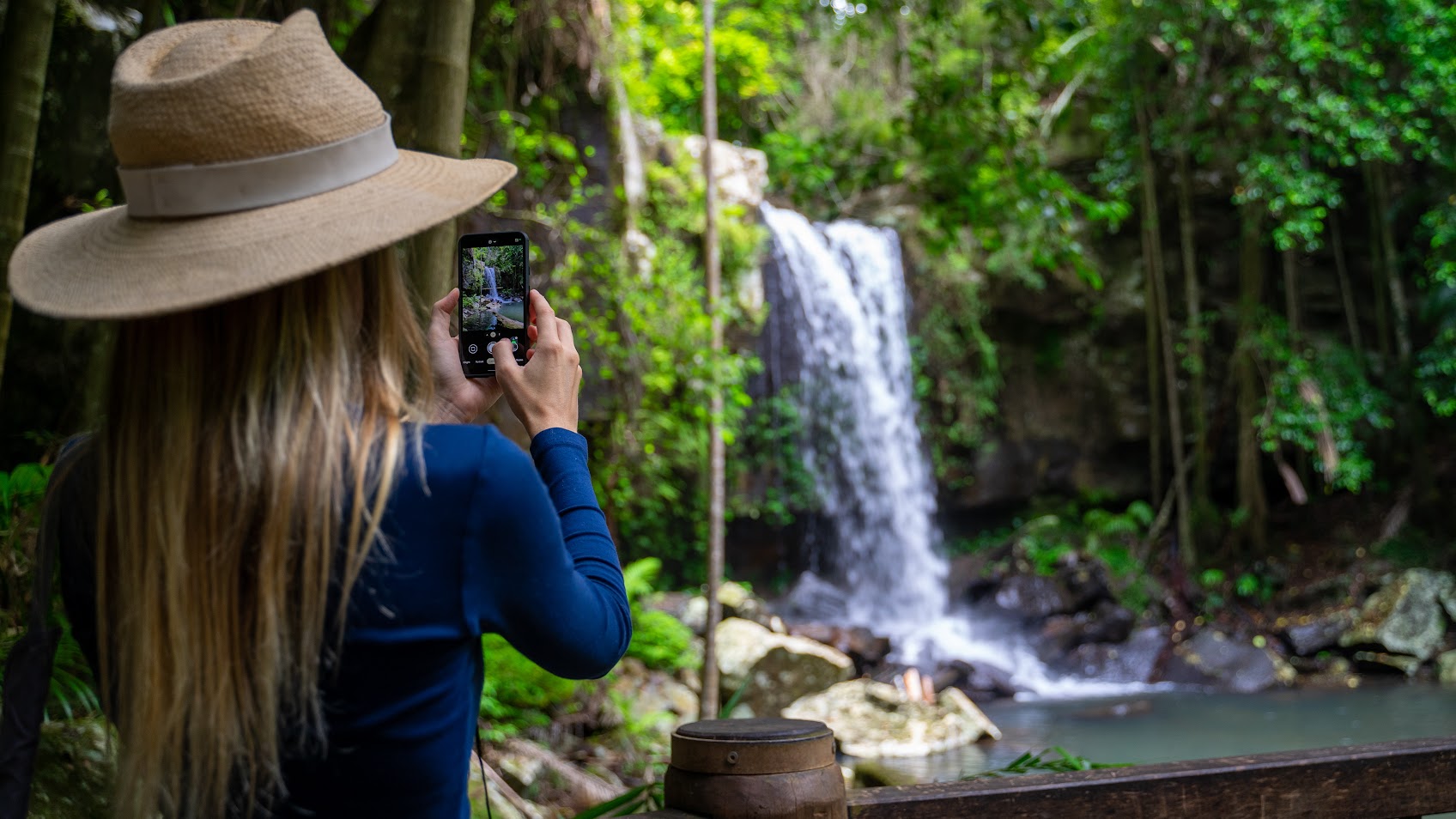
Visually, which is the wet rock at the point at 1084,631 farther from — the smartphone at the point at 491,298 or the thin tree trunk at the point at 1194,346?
the smartphone at the point at 491,298

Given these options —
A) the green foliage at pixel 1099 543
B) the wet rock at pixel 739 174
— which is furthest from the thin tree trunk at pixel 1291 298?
the wet rock at pixel 739 174

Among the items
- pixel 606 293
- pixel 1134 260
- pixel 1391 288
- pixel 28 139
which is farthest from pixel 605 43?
pixel 1391 288

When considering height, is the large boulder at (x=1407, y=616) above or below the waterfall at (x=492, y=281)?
below

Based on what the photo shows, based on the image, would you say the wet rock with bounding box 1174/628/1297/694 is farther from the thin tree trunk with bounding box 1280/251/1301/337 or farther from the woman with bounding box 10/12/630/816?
the woman with bounding box 10/12/630/816

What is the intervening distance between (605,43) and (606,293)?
171cm

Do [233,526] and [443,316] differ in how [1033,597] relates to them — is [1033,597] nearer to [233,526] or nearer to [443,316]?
[443,316]

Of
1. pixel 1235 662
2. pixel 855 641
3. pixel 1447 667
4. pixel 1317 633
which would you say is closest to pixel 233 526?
pixel 855 641

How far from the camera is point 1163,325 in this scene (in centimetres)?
1309

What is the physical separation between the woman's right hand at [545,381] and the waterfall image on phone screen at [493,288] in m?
0.11

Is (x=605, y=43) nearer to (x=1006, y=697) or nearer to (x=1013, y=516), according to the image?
(x=1006, y=697)

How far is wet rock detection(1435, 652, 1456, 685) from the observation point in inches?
374

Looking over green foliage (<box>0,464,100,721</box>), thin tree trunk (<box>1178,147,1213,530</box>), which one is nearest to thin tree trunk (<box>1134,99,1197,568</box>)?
thin tree trunk (<box>1178,147,1213,530</box>)

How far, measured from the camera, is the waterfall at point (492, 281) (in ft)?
4.62

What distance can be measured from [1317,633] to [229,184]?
11630mm
